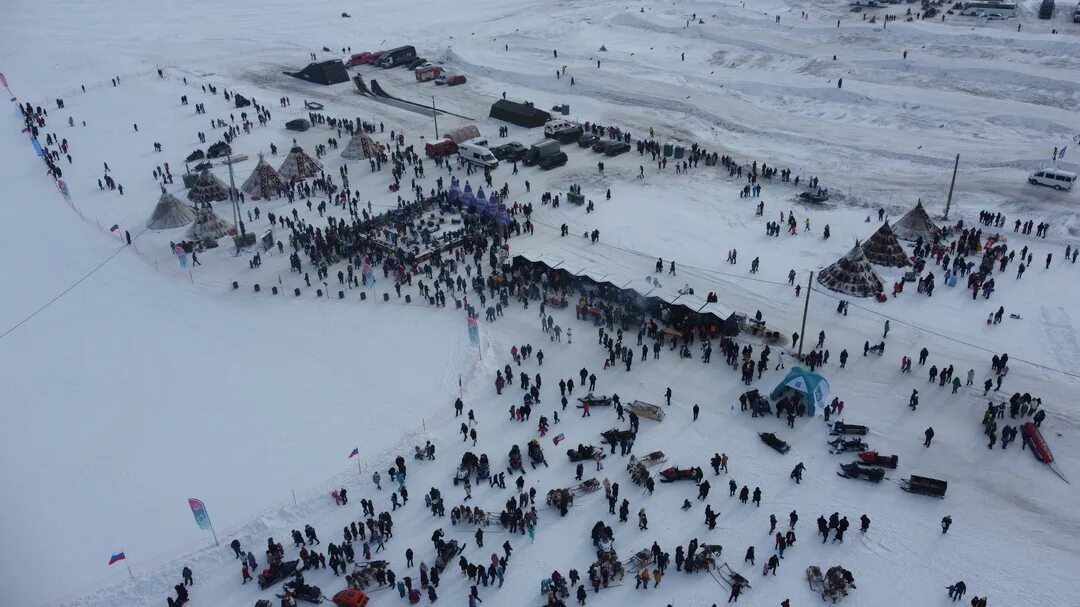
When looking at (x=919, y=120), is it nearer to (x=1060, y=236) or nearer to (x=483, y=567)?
(x=1060, y=236)

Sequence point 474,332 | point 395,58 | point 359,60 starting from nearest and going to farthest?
point 474,332 → point 395,58 → point 359,60

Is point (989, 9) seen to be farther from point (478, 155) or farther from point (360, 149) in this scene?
point (360, 149)

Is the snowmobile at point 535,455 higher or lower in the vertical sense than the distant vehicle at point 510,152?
lower

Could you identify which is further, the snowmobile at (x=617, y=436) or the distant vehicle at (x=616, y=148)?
the distant vehicle at (x=616, y=148)

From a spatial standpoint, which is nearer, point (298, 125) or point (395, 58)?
point (298, 125)

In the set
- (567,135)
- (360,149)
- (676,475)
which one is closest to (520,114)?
(567,135)

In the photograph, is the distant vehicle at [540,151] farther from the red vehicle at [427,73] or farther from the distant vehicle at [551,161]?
the red vehicle at [427,73]

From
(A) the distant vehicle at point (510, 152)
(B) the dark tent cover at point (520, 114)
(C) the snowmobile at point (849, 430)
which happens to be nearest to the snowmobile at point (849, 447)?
(C) the snowmobile at point (849, 430)
